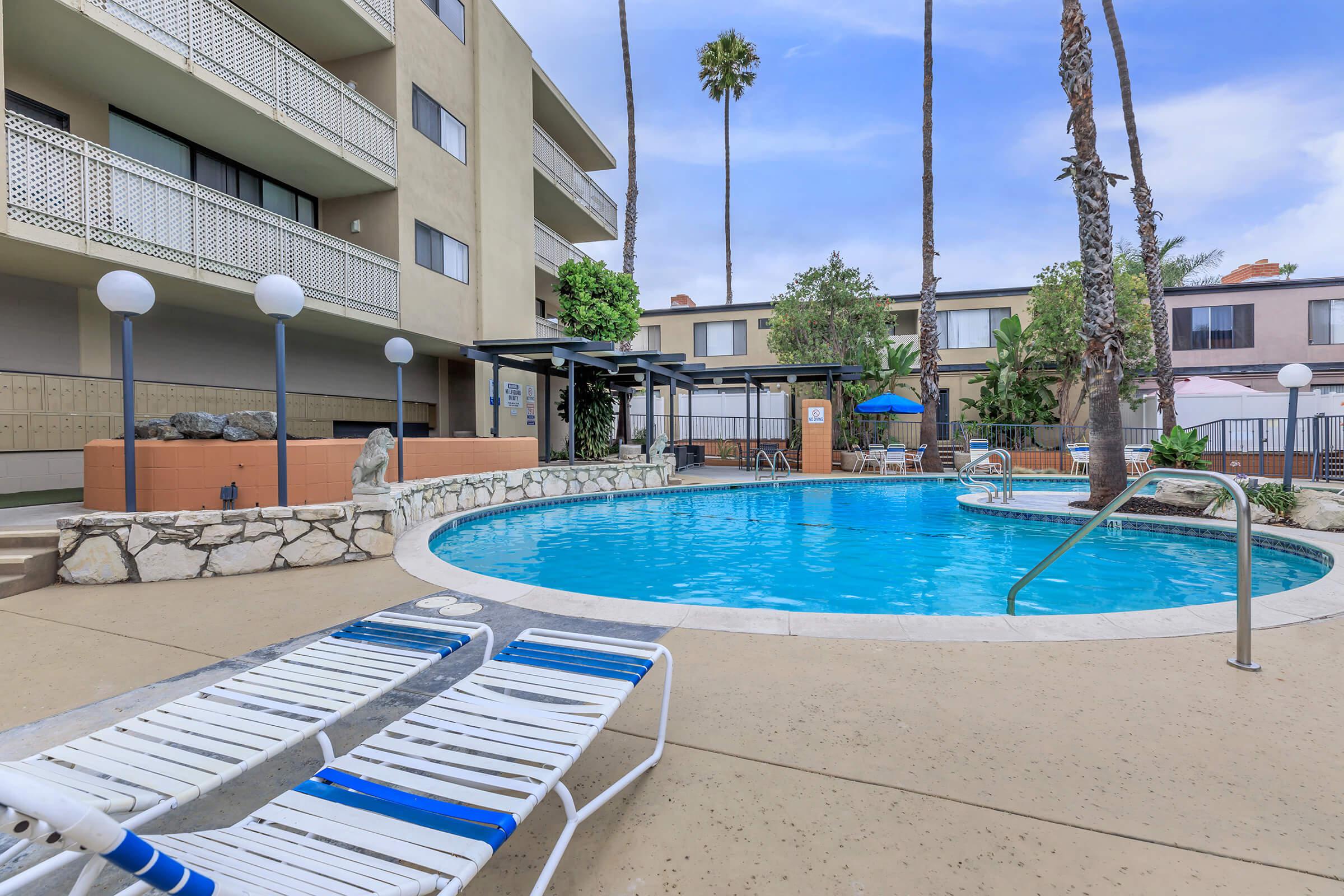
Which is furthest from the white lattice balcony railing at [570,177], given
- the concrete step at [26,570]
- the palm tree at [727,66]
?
the concrete step at [26,570]

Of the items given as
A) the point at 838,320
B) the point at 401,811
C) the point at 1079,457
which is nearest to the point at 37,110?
the point at 401,811

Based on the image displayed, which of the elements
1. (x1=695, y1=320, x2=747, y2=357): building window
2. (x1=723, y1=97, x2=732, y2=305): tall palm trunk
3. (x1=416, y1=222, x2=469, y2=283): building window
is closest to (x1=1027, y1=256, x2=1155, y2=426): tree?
(x1=695, y1=320, x2=747, y2=357): building window

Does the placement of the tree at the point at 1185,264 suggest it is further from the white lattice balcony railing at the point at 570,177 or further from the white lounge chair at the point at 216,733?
the white lounge chair at the point at 216,733

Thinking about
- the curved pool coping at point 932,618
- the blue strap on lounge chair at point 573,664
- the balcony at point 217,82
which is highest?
the balcony at point 217,82

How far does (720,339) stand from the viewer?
2991 centimetres

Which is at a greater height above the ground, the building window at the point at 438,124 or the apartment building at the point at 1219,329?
the building window at the point at 438,124

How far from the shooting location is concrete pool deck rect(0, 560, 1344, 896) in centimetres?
193

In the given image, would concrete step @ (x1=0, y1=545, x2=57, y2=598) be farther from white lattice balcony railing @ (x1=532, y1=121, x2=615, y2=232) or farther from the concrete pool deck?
white lattice balcony railing @ (x1=532, y1=121, x2=615, y2=232)

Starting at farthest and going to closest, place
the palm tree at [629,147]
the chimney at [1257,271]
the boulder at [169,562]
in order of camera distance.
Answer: the chimney at [1257,271] → the palm tree at [629,147] → the boulder at [169,562]

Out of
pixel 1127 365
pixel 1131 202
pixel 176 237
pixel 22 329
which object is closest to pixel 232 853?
pixel 176 237

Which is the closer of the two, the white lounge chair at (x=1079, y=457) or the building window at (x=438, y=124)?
the building window at (x=438, y=124)

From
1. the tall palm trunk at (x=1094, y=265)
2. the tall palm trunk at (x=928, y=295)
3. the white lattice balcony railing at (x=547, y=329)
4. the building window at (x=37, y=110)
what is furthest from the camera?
the white lattice balcony railing at (x=547, y=329)

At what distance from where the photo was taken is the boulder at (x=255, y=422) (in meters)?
7.67

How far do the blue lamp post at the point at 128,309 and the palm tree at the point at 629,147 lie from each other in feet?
60.1
